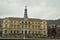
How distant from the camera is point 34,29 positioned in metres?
93.5

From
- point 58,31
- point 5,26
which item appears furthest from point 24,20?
point 58,31

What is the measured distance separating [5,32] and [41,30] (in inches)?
546

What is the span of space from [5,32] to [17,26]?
18.1 ft

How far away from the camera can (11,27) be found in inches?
3622

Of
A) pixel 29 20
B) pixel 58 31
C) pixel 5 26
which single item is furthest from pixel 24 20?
pixel 58 31

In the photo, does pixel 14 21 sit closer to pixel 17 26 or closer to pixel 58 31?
pixel 17 26

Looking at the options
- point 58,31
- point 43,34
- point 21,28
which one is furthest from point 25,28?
point 58,31

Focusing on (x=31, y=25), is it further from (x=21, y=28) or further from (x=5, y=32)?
(x=5, y=32)

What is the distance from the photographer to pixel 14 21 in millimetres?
93562

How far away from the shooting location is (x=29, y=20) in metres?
94.7

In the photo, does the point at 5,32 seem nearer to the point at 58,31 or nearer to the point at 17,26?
the point at 17,26

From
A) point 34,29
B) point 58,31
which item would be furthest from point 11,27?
point 58,31

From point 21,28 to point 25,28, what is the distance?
1.53 metres

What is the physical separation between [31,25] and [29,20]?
2224 mm
